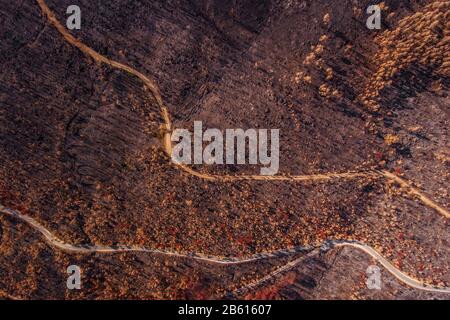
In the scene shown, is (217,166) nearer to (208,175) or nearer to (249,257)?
(208,175)

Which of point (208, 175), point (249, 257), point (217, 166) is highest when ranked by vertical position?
point (217, 166)

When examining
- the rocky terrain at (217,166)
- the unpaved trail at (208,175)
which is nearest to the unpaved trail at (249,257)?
the rocky terrain at (217,166)

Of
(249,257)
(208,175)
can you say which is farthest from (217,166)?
(249,257)

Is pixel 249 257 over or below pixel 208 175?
below

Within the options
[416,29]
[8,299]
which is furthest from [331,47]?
[8,299]

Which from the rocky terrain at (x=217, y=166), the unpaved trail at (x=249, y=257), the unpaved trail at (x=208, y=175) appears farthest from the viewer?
the unpaved trail at (x=249, y=257)

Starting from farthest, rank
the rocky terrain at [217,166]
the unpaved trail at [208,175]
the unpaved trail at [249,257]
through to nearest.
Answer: the unpaved trail at [249,257]
the unpaved trail at [208,175]
the rocky terrain at [217,166]

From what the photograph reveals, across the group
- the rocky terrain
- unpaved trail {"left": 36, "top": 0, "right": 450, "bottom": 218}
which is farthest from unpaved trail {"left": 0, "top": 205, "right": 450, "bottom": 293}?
unpaved trail {"left": 36, "top": 0, "right": 450, "bottom": 218}

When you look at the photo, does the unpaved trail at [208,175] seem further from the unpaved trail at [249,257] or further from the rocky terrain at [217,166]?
the unpaved trail at [249,257]
